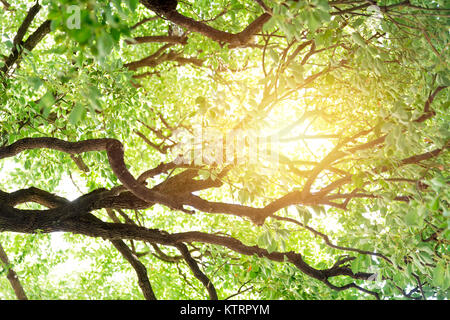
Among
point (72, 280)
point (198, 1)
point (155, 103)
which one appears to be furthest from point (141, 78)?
point (72, 280)

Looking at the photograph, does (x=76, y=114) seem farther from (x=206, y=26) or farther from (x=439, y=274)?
(x=439, y=274)

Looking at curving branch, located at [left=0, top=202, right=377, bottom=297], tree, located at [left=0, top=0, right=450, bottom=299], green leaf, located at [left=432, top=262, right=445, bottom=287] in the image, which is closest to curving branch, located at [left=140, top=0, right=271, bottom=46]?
tree, located at [left=0, top=0, right=450, bottom=299]

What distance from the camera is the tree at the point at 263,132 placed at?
10.1 feet

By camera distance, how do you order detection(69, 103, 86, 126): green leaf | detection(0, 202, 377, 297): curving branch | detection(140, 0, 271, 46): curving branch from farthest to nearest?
detection(0, 202, 377, 297): curving branch → detection(140, 0, 271, 46): curving branch → detection(69, 103, 86, 126): green leaf

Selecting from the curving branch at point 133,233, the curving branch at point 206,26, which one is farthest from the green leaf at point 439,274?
the curving branch at point 206,26

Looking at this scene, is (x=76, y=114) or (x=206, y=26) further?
(x=206, y=26)

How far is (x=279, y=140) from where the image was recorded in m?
3.45

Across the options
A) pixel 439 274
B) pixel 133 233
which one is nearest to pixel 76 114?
pixel 439 274

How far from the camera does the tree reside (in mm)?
3086

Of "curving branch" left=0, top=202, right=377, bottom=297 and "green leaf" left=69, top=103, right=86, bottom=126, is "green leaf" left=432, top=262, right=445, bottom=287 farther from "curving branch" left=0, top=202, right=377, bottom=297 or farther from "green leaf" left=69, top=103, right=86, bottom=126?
"green leaf" left=69, top=103, right=86, bottom=126

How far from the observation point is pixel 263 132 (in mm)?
3352

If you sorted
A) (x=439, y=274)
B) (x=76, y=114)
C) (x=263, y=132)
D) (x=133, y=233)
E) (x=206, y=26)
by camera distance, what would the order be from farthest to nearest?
(x=133, y=233) → (x=206, y=26) → (x=263, y=132) → (x=439, y=274) → (x=76, y=114)
